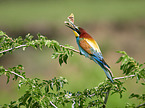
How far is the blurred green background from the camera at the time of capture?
221 centimetres

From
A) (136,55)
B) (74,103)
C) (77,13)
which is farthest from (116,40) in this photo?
(74,103)

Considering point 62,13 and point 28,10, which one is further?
point 28,10

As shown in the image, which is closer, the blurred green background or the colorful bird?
the colorful bird

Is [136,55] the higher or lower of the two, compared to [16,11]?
lower

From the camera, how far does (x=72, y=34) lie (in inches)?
117

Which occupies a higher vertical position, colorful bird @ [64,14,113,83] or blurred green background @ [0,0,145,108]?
blurred green background @ [0,0,145,108]

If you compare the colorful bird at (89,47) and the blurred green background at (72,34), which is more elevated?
the blurred green background at (72,34)

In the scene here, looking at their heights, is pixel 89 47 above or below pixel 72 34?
below

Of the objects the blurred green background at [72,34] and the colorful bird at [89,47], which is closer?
the colorful bird at [89,47]

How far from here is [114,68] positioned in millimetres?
2445

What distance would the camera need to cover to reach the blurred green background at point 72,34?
2213 mm

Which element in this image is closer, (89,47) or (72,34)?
(89,47)

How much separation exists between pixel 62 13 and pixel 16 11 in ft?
2.14

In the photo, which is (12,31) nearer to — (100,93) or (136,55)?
(136,55)
